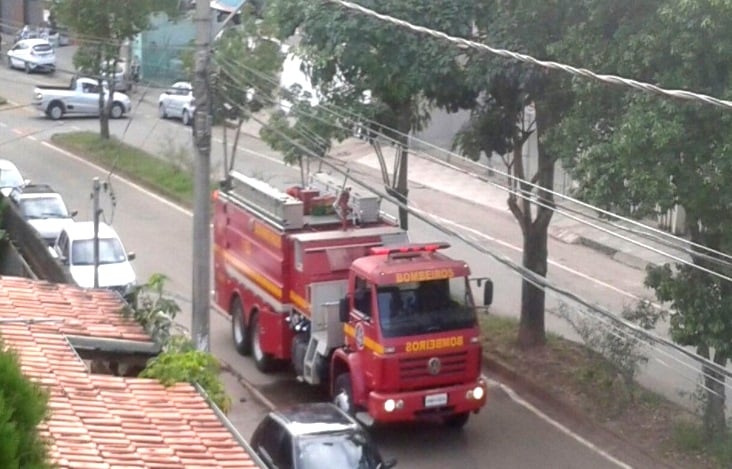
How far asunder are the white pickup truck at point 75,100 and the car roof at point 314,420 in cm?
3106

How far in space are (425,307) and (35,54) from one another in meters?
37.3

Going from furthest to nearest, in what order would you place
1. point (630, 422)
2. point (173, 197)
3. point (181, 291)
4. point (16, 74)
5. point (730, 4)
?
point (16, 74) → point (173, 197) → point (181, 291) → point (630, 422) → point (730, 4)

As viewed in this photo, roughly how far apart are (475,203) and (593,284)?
798 cm

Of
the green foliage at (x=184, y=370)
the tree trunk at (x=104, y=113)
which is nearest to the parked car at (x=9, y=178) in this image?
the tree trunk at (x=104, y=113)

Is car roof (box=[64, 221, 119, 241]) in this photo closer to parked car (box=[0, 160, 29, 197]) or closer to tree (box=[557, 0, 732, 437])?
parked car (box=[0, 160, 29, 197])

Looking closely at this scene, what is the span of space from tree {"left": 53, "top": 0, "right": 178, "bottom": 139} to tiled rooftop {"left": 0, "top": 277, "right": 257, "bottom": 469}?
23.6 m

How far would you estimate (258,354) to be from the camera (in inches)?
826

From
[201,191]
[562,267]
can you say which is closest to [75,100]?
[562,267]

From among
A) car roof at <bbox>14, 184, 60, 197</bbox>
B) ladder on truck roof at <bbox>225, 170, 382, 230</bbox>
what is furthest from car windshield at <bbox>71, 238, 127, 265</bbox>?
car roof at <bbox>14, 184, 60, 197</bbox>

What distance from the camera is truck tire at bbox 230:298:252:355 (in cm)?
2172

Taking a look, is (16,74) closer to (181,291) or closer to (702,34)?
(181,291)

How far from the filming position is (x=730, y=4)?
1321 centimetres

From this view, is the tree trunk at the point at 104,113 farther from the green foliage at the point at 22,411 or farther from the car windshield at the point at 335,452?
the green foliage at the point at 22,411

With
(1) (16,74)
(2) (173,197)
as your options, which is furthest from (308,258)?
(1) (16,74)
